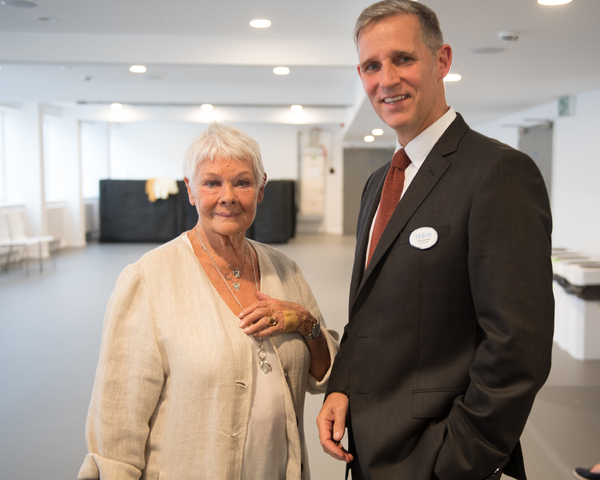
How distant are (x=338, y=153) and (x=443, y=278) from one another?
48.8 feet

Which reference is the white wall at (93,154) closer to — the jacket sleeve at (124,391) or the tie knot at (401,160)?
the jacket sleeve at (124,391)

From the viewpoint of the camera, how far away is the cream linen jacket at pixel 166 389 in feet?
4.89

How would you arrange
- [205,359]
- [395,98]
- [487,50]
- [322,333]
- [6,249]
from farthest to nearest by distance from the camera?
[6,249]
[487,50]
[322,333]
[205,359]
[395,98]

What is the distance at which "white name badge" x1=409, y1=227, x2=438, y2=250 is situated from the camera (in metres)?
1.23

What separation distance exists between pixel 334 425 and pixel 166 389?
19.2 inches

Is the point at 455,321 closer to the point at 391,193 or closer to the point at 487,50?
the point at 391,193

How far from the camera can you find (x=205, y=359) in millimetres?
1492

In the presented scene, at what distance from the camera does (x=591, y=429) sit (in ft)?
11.5

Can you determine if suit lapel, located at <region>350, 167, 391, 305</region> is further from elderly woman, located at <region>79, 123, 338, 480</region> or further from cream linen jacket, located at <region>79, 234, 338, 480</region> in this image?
cream linen jacket, located at <region>79, 234, 338, 480</region>

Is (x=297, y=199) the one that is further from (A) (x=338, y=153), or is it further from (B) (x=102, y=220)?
(B) (x=102, y=220)

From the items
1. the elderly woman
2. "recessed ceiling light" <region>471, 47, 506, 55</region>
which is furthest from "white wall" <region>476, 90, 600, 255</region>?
the elderly woman

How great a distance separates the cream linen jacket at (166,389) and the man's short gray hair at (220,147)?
14.4 inches

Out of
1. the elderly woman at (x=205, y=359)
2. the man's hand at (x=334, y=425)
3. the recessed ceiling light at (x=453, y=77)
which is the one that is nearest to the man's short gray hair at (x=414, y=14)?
the elderly woman at (x=205, y=359)

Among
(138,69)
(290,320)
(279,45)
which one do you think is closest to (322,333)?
(290,320)
